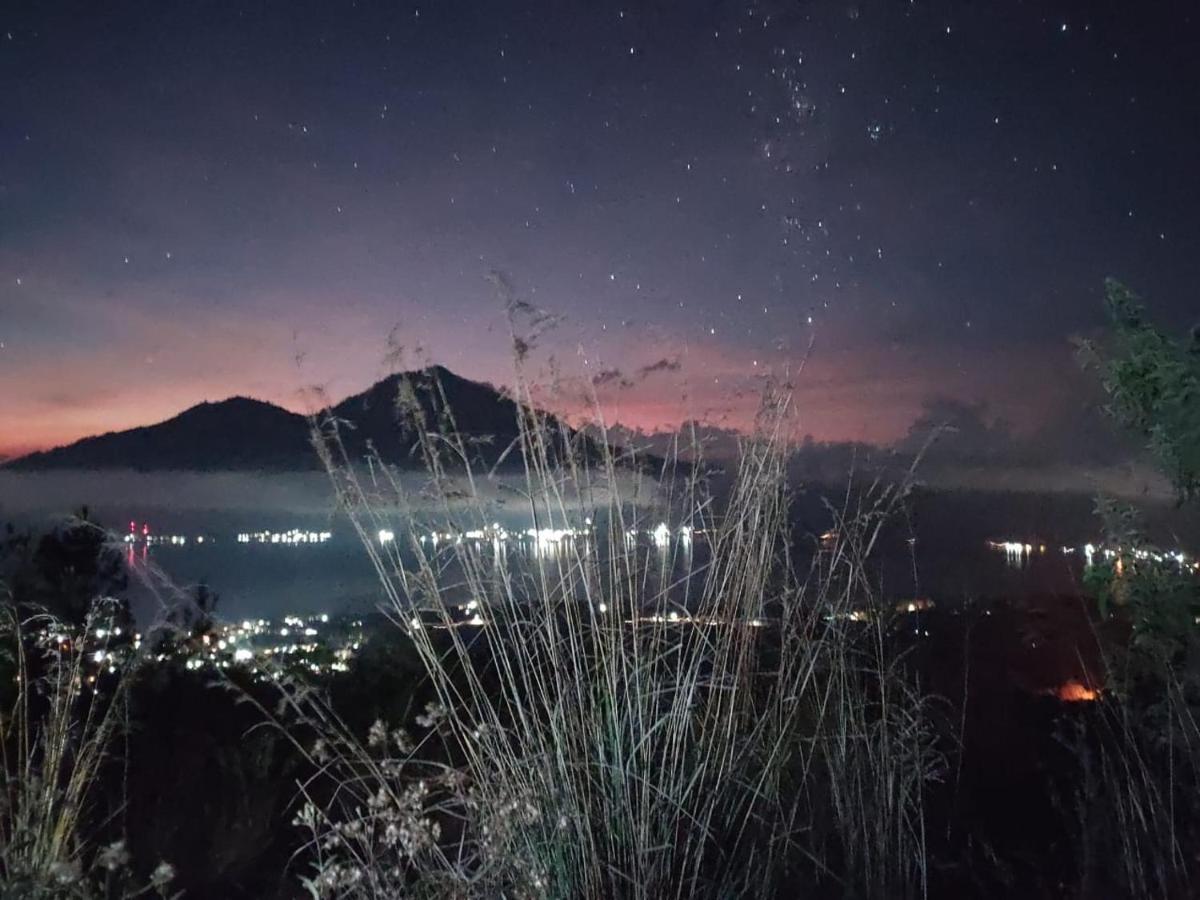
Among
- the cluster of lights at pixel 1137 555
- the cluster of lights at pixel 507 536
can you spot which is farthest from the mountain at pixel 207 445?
the cluster of lights at pixel 1137 555

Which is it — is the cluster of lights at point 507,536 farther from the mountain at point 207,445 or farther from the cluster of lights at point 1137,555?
the cluster of lights at point 1137,555

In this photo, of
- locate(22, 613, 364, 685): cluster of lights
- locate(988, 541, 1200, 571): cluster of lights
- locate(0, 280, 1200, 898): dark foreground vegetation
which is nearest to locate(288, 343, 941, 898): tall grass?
locate(0, 280, 1200, 898): dark foreground vegetation

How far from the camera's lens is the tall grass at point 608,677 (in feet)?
7.68

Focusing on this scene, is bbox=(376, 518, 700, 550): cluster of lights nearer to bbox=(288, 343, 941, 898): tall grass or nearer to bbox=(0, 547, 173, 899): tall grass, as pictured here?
bbox=(288, 343, 941, 898): tall grass

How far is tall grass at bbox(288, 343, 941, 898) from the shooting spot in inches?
92.1

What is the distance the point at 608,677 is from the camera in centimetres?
241

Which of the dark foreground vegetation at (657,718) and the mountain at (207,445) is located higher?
the mountain at (207,445)

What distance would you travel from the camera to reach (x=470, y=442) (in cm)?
253

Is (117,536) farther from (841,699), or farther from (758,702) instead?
(841,699)

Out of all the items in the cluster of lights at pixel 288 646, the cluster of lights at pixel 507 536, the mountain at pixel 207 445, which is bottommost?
the cluster of lights at pixel 288 646

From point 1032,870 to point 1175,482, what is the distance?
4.53 feet

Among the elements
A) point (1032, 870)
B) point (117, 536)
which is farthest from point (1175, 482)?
point (117, 536)

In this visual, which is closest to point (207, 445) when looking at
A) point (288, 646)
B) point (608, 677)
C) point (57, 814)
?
point (288, 646)

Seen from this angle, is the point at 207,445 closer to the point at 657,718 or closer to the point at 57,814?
the point at 57,814
